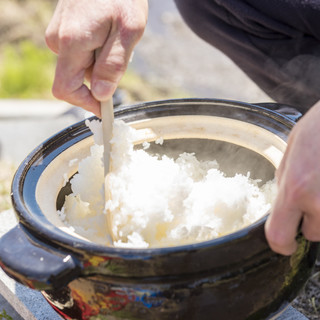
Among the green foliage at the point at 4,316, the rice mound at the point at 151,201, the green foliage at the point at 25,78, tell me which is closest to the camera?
the rice mound at the point at 151,201

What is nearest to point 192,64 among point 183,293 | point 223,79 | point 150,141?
point 223,79

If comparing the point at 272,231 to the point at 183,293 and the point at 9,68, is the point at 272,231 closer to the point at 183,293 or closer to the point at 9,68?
the point at 183,293

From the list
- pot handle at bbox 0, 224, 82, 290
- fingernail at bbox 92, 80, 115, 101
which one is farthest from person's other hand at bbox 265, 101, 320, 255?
fingernail at bbox 92, 80, 115, 101

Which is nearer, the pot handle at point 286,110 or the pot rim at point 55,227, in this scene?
the pot rim at point 55,227

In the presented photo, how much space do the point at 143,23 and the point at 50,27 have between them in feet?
0.87

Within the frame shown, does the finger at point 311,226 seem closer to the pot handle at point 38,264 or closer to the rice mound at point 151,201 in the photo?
the rice mound at point 151,201

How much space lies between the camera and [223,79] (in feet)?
17.6

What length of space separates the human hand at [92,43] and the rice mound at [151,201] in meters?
0.11

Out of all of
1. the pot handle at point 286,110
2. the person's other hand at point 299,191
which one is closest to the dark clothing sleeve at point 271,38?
the pot handle at point 286,110

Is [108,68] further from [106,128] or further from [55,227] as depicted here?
[55,227]

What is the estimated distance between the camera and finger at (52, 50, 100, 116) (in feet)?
4.06

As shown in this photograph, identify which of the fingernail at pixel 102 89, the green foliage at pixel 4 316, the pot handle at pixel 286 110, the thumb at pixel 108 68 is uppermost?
the thumb at pixel 108 68

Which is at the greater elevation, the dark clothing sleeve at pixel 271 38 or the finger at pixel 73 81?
the dark clothing sleeve at pixel 271 38

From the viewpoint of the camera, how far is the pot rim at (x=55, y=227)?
90 centimetres
